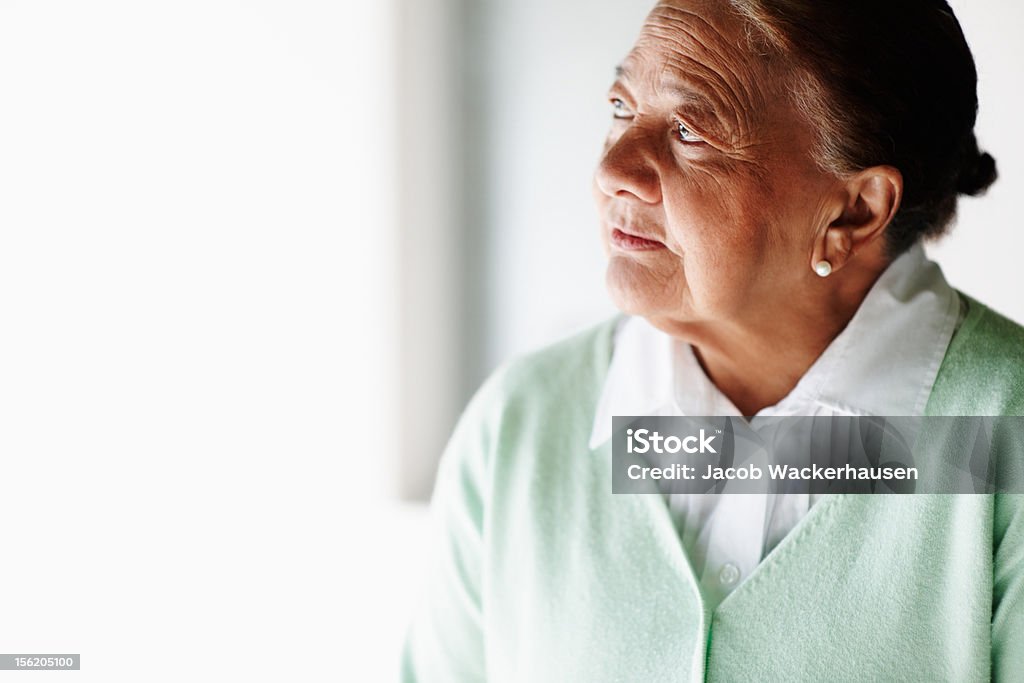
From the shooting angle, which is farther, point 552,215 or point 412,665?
point 552,215

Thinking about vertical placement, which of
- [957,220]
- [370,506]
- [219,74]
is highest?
[219,74]

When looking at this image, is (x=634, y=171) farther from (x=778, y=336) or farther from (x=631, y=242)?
(x=778, y=336)

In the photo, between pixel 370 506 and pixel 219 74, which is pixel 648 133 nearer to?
pixel 219 74

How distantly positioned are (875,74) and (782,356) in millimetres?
267

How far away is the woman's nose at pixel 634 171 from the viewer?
→ 855 millimetres

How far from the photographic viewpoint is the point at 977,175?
899 millimetres

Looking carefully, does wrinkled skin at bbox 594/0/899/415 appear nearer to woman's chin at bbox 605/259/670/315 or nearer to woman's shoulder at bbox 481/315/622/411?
woman's chin at bbox 605/259/670/315

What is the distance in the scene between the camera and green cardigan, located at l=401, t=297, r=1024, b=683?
80 centimetres

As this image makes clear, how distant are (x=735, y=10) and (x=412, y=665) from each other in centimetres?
74

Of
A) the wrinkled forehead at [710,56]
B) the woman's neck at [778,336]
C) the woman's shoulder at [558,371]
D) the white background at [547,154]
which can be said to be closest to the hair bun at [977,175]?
the woman's neck at [778,336]

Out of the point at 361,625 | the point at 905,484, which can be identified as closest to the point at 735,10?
the point at 905,484

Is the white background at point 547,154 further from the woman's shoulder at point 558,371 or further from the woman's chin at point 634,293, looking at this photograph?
the woman's chin at point 634,293

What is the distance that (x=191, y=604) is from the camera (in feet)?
4.04

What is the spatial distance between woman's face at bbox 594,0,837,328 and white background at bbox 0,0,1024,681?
0.65 ft
